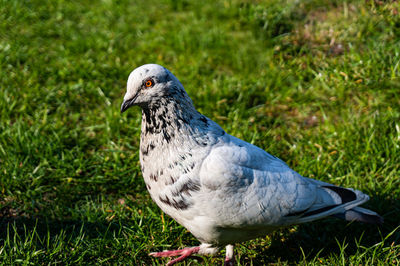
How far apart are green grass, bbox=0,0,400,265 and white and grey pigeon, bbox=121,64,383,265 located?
20.6 inches

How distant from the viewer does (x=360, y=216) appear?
2.88 meters

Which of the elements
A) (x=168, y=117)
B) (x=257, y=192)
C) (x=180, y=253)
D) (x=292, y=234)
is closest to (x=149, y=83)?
(x=168, y=117)

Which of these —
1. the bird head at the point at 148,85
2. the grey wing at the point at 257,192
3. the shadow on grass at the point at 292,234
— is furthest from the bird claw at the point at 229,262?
the bird head at the point at 148,85

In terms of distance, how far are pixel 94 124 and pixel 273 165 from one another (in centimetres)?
210

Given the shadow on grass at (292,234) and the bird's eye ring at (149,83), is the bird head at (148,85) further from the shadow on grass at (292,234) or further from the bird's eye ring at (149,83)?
the shadow on grass at (292,234)

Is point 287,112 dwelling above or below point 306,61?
below

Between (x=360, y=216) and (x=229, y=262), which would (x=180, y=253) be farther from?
(x=360, y=216)

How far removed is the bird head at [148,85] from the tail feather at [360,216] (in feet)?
4.83

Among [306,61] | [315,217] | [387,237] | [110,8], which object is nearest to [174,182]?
[315,217]

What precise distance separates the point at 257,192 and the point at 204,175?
0.35 metres

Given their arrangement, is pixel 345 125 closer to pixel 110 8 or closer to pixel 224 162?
pixel 224 162

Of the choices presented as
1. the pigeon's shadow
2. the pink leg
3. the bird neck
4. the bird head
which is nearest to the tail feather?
the pigeon's shadow

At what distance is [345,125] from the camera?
3.90 metres

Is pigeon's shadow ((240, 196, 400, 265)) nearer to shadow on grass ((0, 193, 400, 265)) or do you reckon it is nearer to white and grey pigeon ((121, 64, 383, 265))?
shadow on grass ((0, 193, 400, 265))
